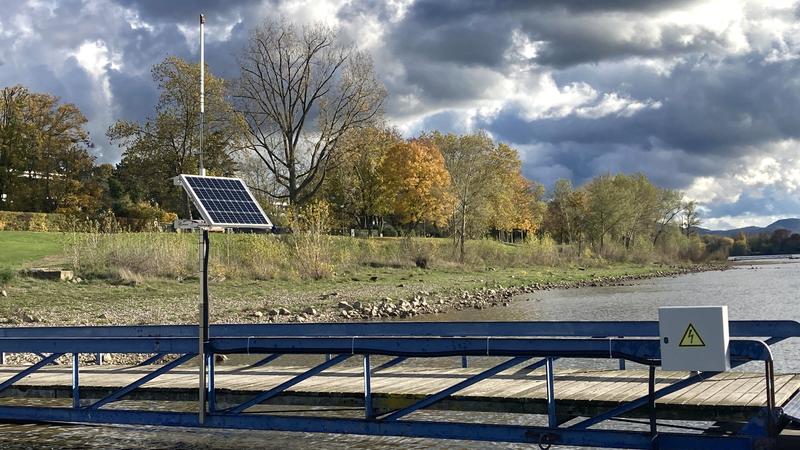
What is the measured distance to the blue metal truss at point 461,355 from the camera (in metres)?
6.88

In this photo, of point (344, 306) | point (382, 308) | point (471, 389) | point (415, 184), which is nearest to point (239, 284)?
point (344, 306)

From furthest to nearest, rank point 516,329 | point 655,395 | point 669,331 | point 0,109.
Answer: point 0,109
point 516,329
point 655,395
point 669,331

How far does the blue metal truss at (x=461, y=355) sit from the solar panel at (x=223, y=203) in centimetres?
118

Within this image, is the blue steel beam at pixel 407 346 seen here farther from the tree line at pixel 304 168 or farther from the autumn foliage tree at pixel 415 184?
the autumn foliage tree at pixel 415 184

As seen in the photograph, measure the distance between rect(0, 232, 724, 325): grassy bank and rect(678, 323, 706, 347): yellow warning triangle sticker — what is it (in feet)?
61.4

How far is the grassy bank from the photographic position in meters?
25.3

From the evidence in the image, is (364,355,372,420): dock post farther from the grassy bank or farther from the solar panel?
the grassy bank

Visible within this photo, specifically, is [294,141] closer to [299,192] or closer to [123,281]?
[299,192]

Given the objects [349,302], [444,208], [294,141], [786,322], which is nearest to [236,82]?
[294,141]

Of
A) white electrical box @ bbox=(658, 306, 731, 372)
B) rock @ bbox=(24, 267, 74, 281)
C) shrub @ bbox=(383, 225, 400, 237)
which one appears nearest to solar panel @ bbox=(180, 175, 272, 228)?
white electrical box @ bbox=(658, 306, 731, 372)

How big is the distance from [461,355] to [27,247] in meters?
38.9

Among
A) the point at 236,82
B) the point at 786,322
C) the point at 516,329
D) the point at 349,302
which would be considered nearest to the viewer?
the point at 786,322

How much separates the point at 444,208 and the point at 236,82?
2252 cm

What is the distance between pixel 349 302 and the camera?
30.2m
